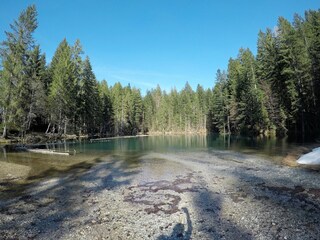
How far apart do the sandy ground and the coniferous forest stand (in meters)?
28.1

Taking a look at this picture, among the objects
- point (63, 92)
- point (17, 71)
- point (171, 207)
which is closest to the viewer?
point (171, 207)

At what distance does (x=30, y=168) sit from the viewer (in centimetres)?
2202

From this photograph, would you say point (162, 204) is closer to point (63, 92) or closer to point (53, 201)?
point (53, 201)

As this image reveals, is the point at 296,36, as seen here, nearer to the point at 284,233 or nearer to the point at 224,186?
the point at 224,186

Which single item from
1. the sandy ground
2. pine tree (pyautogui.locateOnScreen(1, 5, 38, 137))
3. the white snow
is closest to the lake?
the sandy ground

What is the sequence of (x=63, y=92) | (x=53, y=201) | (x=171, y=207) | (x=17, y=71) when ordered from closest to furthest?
(x=171, y=207), (x=53, y=201), (x=17, y=71), (x=63, y=92)

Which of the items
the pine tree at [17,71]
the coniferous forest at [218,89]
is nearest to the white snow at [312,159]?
the coniferous forest at [218,89]

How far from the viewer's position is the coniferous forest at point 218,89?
41625 millimetres

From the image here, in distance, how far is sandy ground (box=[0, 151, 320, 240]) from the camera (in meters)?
9.36

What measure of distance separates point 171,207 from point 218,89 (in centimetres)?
7838

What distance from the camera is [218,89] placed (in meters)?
87.0

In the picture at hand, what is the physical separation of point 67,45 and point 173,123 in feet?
233

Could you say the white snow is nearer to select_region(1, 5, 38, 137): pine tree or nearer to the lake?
A: the lake

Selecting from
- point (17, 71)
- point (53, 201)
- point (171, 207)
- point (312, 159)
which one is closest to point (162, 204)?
point (171, 207)
